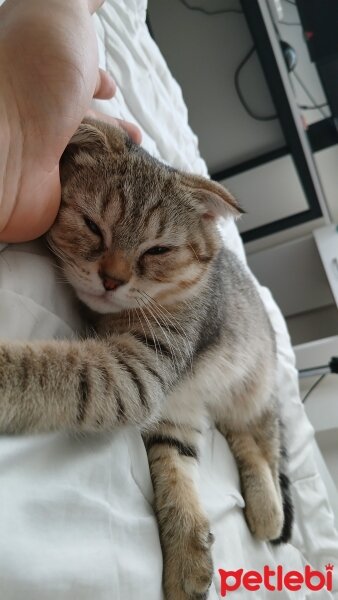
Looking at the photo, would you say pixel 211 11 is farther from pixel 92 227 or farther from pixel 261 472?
pixel 261 472

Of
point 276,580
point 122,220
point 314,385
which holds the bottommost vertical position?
point 314,385

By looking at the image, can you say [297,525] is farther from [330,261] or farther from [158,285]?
[330,261]

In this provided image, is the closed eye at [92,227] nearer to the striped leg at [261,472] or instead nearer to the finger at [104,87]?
the finger at [104,87]

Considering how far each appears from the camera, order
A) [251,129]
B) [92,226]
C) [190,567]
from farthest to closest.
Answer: [251,129] → [92,226] → [190,567]

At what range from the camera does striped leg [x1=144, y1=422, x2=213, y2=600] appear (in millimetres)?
601

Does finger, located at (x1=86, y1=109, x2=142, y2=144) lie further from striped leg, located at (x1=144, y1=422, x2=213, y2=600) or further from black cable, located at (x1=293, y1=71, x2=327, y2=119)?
black cable, located at (x1=293, y1=71, x2=327, y2=119)

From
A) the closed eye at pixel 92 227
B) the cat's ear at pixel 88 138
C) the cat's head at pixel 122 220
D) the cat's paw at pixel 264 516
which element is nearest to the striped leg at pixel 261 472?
the cat's paw at pixel 264 516

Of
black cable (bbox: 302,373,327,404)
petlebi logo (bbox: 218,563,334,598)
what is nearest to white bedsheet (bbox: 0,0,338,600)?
petlebi logo (bbox: 218,563,334,598)

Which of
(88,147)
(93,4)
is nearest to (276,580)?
(88,147)

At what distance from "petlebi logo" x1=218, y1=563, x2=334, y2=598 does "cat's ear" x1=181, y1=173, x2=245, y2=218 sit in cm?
57

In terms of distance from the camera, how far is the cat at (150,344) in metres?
0.60

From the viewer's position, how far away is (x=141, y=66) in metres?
1.24

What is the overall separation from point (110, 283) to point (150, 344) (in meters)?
0.12

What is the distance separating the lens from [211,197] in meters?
0.79
